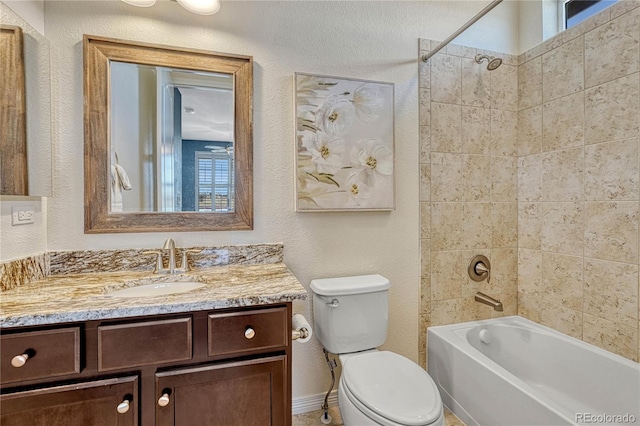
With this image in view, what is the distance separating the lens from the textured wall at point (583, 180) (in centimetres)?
150

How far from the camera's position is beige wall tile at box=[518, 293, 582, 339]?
1.73 meters

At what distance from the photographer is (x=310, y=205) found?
1651 mm

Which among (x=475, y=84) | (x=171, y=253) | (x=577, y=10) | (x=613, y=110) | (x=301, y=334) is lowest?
(x=301, y=334)

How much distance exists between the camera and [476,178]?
1.96 m

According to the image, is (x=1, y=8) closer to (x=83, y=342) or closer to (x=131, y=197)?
(x=131, y=197)

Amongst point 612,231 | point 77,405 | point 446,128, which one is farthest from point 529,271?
point 77,405

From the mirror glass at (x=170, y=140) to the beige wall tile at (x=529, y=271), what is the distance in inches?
76.0

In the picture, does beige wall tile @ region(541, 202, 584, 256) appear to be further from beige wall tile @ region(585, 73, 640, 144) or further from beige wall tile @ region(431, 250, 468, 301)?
beige wall tile @ region(431, 250, 468, 301)

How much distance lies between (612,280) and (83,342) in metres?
2.33

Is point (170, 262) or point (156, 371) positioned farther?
point (170, 262)

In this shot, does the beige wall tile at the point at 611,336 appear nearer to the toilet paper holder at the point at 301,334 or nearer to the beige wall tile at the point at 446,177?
the beige wall tile at the point at 446,177

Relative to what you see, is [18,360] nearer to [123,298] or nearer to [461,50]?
[123,298]

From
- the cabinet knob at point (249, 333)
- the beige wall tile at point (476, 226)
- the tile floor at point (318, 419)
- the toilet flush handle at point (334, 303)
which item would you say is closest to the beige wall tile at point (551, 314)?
the beige wall tile at point (476, 226)

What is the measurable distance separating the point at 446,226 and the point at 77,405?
1.90 metres
